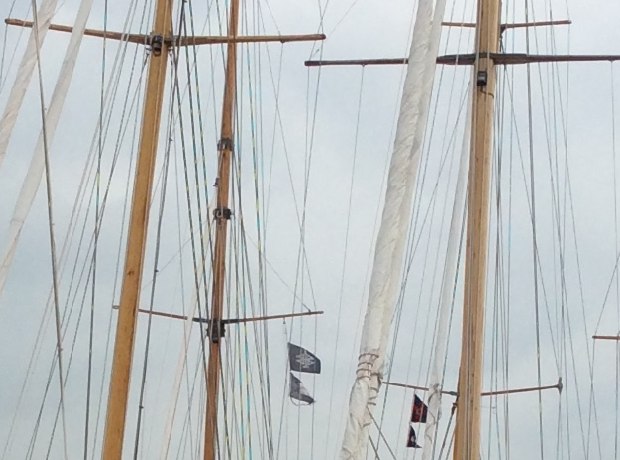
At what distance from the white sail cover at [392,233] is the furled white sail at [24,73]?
349 cm

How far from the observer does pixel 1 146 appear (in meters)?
12.0

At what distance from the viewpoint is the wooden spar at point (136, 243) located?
50.8 ft

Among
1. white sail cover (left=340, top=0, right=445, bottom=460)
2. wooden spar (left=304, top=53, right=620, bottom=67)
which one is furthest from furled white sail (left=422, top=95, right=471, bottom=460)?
white sail cover (left=340, top=0, right=445, bottom=460)

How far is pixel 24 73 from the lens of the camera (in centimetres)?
1329

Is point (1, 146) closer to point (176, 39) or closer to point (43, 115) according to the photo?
point (43, 115)

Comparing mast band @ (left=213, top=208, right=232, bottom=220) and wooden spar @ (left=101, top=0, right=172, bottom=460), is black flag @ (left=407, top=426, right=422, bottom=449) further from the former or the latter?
wooden spar @ (left=101, top=0, right=172, bottom=460)

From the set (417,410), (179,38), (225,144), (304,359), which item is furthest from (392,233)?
(304,359)

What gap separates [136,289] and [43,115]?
4.50m

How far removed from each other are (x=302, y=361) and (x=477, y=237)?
11843mm

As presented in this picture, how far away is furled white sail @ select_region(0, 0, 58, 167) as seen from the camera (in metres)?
12.2

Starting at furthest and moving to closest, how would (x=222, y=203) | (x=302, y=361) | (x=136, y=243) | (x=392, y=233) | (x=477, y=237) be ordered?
(x=302, y=361), (x=222, y=203), (x=477, y=237), (x=136, y=243), (x=392, y=233)

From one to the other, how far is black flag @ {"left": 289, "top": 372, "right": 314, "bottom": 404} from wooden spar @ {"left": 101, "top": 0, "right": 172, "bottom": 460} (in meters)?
14.8

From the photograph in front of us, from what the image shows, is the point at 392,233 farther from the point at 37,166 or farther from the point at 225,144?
the point at 225,144

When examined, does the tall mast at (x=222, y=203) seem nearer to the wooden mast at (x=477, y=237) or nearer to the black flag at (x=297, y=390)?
the black flag at (x=297, y=390)
